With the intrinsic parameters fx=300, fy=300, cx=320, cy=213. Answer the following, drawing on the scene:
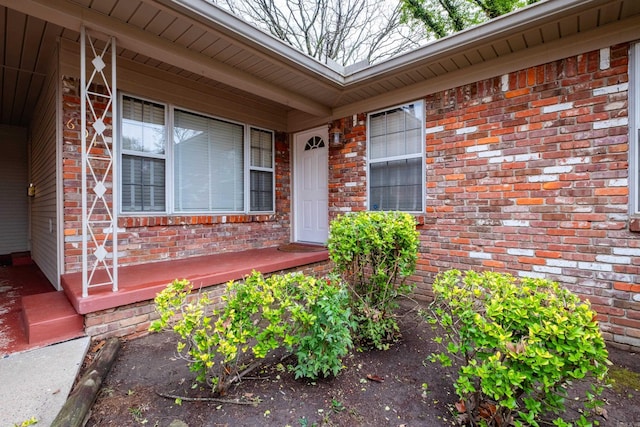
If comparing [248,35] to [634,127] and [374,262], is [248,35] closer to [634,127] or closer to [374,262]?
[374,262]

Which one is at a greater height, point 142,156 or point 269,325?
point 142,156

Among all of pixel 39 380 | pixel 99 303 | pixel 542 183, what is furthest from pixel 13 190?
pixel 542 183

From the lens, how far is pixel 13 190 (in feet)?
19.1

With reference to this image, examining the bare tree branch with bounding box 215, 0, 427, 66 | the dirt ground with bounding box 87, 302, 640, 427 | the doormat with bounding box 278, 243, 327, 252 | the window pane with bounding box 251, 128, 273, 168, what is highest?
the bare tree branch with bounding box 215, 0, 427, 66

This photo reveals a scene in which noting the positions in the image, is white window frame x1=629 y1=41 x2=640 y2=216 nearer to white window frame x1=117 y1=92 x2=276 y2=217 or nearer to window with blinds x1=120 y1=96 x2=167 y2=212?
white window frame x1=117 y1=92 x2=276 y2=217

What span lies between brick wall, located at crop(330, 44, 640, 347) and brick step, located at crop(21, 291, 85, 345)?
11.8 feet

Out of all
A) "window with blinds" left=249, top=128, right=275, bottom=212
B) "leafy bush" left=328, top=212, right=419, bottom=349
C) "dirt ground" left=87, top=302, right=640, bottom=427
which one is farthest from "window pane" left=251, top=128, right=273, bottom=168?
"dirt ground" left=87, top=302, right=640, bottom=427

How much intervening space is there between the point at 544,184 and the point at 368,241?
6.48 ft

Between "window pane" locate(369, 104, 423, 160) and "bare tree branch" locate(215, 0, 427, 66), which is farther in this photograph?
"bare tree branch" locate(215, 0, 427, 66)

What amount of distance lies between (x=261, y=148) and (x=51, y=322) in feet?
12.0

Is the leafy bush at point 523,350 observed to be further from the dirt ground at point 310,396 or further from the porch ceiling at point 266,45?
the porch ceiling at point 266,45

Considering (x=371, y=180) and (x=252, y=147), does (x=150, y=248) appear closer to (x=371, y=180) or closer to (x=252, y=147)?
(x=252, y=147)

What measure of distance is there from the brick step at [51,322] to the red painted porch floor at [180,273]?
10cm

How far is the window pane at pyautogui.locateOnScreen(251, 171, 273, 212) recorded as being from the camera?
16.8 ft
